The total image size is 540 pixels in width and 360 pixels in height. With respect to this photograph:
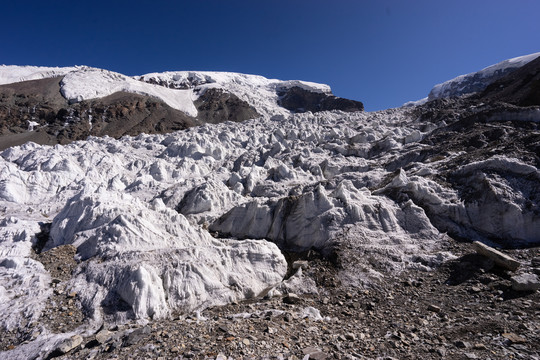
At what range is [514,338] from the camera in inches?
225

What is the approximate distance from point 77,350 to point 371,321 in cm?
747

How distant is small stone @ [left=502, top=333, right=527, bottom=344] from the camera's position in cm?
561

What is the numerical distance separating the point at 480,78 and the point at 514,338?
450 feet

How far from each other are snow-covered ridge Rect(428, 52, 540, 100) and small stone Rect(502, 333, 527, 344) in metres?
118

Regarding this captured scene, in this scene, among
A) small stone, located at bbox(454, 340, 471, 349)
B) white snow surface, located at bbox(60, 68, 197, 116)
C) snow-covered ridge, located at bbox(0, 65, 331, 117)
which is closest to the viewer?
small stone, located at bbox(454, 340, 471, 349)

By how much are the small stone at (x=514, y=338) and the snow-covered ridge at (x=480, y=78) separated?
117954mm

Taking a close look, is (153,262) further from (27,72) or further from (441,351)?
(27,72)

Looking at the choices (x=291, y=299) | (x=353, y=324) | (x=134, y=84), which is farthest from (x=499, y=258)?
(x=134, y=84)

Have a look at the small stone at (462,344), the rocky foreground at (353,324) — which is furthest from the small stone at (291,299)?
the small stone at (462,344)

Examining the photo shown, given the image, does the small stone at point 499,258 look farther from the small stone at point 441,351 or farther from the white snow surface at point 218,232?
the small stone at point 441,351

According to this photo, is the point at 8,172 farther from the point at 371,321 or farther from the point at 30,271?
the point at 371,321

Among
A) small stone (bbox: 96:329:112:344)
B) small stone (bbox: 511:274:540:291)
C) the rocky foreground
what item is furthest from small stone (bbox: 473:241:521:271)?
small stone (bbox: 96:329:112:344)

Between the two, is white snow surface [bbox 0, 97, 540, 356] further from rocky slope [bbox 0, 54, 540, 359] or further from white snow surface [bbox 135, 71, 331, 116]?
white snow surface [bbox 135, 71, 331, 116]

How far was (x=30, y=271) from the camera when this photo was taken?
871cm
